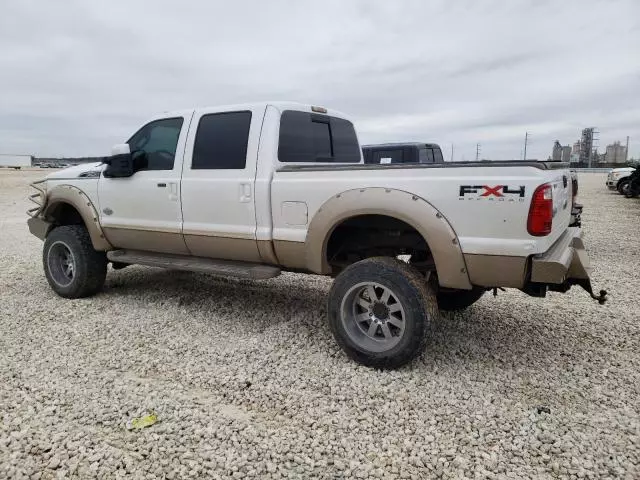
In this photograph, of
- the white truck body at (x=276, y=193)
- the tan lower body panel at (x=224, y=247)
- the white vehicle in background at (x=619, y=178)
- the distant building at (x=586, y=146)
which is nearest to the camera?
the white truck body at (x=276, y=193)

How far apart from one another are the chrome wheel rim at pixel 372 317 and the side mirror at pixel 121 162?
9.05 ft

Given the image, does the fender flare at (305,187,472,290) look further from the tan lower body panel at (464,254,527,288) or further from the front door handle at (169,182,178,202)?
the front door handle at (169,182,178,202)

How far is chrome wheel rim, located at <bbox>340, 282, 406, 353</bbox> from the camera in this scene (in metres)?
3.72

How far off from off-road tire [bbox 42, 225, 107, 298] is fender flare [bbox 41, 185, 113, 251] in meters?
0.14

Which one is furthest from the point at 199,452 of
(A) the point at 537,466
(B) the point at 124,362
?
(A) the point at 537,466

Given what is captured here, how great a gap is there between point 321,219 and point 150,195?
204cm

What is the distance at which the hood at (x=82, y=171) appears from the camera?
545 centimetres

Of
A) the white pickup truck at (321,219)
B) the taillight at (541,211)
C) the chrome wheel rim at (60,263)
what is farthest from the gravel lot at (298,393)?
the taillight at (541,211)

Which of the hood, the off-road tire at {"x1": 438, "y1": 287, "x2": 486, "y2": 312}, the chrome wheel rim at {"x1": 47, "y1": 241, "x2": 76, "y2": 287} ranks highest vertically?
the hood

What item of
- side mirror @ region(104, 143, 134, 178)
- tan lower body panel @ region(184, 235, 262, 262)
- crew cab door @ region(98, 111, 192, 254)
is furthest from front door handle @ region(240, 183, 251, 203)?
side mirror @ region(104, 143, 134, 178)

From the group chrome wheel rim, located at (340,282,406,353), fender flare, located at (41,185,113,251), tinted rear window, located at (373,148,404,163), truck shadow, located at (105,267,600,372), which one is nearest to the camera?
chrome wheel rim, located at (340,282,406,353)

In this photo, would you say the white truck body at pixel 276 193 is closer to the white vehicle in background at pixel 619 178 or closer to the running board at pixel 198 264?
the running board at pixel 198 264

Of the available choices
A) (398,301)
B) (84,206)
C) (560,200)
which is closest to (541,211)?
(560,200)

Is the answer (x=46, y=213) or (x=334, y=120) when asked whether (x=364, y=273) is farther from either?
(x=46, y=213)
